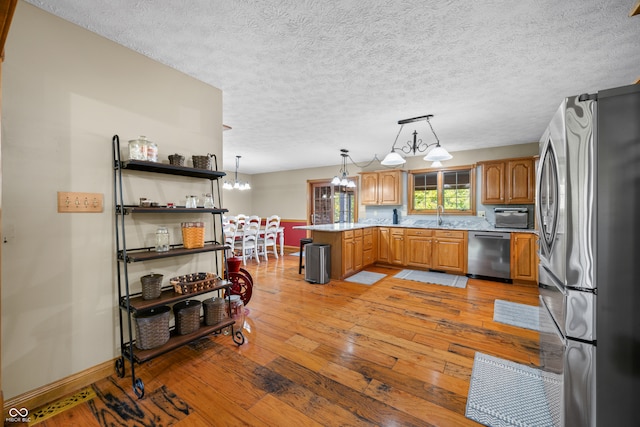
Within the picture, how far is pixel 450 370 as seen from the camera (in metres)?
1.95

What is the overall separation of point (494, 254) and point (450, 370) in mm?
3066

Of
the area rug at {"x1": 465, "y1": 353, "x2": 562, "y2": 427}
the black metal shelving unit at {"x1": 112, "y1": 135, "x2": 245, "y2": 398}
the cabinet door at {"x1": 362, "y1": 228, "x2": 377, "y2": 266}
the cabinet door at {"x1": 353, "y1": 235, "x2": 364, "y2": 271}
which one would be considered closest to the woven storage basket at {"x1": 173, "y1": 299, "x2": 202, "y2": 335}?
the black metal shelving unit at {"x1": 112, "y1": 135, "x2": 245, "y2": 398}

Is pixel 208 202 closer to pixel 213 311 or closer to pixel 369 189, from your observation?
pixel 213 311

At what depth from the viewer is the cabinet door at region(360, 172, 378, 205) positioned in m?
5.88

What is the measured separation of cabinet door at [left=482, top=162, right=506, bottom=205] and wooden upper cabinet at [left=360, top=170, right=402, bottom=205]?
155 centimetres

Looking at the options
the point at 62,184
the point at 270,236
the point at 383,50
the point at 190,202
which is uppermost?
the point at 383,50

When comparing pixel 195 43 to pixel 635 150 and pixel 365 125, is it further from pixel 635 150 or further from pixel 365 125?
pixel 635 150

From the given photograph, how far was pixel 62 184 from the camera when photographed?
170cm

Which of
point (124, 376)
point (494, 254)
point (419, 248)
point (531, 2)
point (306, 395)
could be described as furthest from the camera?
point (419, 248)

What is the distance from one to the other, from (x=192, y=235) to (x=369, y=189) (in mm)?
4475

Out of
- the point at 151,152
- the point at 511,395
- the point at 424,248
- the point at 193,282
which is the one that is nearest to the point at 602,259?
the point at 511,395

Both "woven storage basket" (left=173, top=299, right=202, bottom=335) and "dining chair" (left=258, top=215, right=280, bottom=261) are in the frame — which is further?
"dining chair" (left=258, top=215, right=280, bottom=261)

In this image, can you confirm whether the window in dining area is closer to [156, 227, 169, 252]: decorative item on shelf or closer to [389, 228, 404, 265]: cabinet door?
[389, 228, 404, 265]: cabinet door

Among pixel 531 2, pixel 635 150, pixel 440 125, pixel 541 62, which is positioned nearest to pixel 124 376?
pixel 635 150
